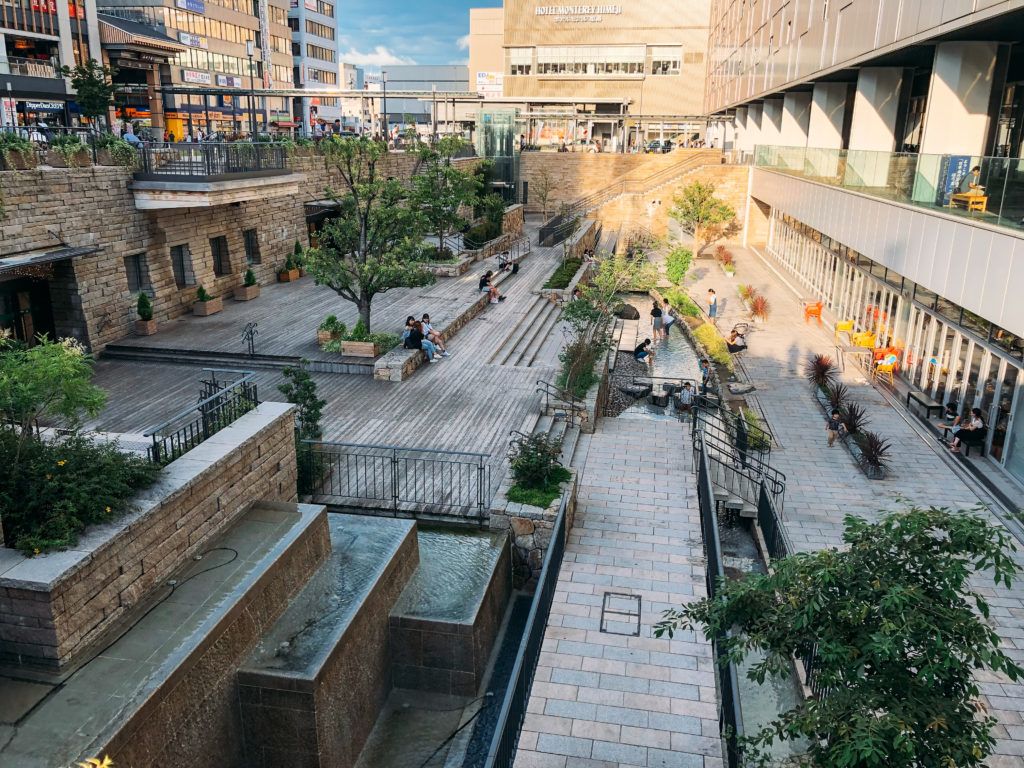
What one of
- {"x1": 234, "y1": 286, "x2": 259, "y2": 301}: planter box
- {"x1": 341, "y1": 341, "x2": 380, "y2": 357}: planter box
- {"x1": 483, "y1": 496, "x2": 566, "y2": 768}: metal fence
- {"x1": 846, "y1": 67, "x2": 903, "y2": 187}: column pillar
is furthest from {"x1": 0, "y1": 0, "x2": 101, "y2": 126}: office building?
{"x1": 483, "y1": 496, "x2": 566, "y2": 768}: metal fence

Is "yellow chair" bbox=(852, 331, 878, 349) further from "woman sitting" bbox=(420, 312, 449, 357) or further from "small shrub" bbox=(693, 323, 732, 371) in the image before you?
"woman sitting" bbox=(420, 312, 449, 357)

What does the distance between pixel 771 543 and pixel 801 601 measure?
6.66 m

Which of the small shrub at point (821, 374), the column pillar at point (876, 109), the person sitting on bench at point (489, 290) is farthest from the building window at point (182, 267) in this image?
the column pillar at point (876, 109)

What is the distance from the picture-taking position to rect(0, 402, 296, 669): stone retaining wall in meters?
6.73

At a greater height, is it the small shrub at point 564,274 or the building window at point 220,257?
the building window at point 220,257

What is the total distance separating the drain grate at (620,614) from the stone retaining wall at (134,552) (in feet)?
14.8

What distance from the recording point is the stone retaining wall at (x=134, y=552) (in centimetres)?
673

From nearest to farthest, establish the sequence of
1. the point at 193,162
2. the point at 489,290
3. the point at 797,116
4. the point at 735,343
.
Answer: the point at 193,162 → the point at 735,343 → the point at 489,290 → the point at 797,116

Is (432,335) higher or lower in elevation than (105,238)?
lower

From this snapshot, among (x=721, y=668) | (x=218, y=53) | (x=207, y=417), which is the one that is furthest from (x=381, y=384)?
(x=218, y=53)

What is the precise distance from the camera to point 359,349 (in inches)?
738

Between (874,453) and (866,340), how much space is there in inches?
321

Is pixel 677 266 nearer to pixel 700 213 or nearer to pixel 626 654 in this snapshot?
pixel 700 213

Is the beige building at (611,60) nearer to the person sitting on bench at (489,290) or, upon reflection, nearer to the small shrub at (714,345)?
the person sitting on bench at (489,290)
